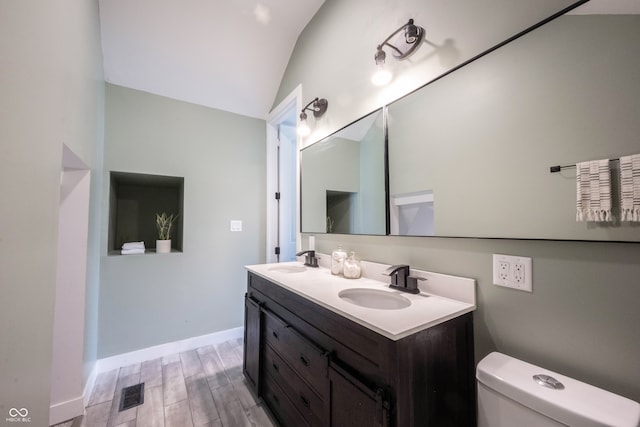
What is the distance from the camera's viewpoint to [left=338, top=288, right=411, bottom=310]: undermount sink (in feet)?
3.87

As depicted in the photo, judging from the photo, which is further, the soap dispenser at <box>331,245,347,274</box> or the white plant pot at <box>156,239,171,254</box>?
the white plant pot at <box>156,239,171,254</box>

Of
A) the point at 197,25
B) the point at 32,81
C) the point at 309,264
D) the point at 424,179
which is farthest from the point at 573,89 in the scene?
the point at 197,25

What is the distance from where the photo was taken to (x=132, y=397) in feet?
5.58

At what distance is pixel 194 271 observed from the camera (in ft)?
7.98

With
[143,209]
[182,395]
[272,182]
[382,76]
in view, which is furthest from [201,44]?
[182,395]

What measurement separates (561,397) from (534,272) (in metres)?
0.37

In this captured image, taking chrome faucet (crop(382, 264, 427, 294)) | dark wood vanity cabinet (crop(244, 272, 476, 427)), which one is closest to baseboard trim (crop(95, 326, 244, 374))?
dark wood vanity cabinet (crop(244, 272, 476, 427))

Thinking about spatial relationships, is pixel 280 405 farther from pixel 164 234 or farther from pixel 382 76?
pixel 164 234

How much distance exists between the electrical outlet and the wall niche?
8.61 feet

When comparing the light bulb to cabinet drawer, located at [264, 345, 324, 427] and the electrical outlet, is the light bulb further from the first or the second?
cabinet drawer, located at [264, 345, 324, 427]

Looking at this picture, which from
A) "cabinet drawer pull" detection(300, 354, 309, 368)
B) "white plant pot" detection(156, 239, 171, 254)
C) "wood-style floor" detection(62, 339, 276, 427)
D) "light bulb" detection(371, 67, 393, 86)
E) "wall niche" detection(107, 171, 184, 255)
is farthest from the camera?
"wall niche" detection(107, 171, 184, 255)

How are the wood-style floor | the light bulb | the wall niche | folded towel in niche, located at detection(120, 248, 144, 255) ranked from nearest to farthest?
the light bulb < the wood-style floor < folded towel in niche, located at detection(120, 248, 144, 255) < the wall niche

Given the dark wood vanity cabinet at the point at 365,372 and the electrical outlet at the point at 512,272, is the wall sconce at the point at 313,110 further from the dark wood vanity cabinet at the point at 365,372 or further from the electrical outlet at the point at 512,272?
the electrical outlet at the point at 512,272

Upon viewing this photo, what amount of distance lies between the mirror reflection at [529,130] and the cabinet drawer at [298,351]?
0.77 m
